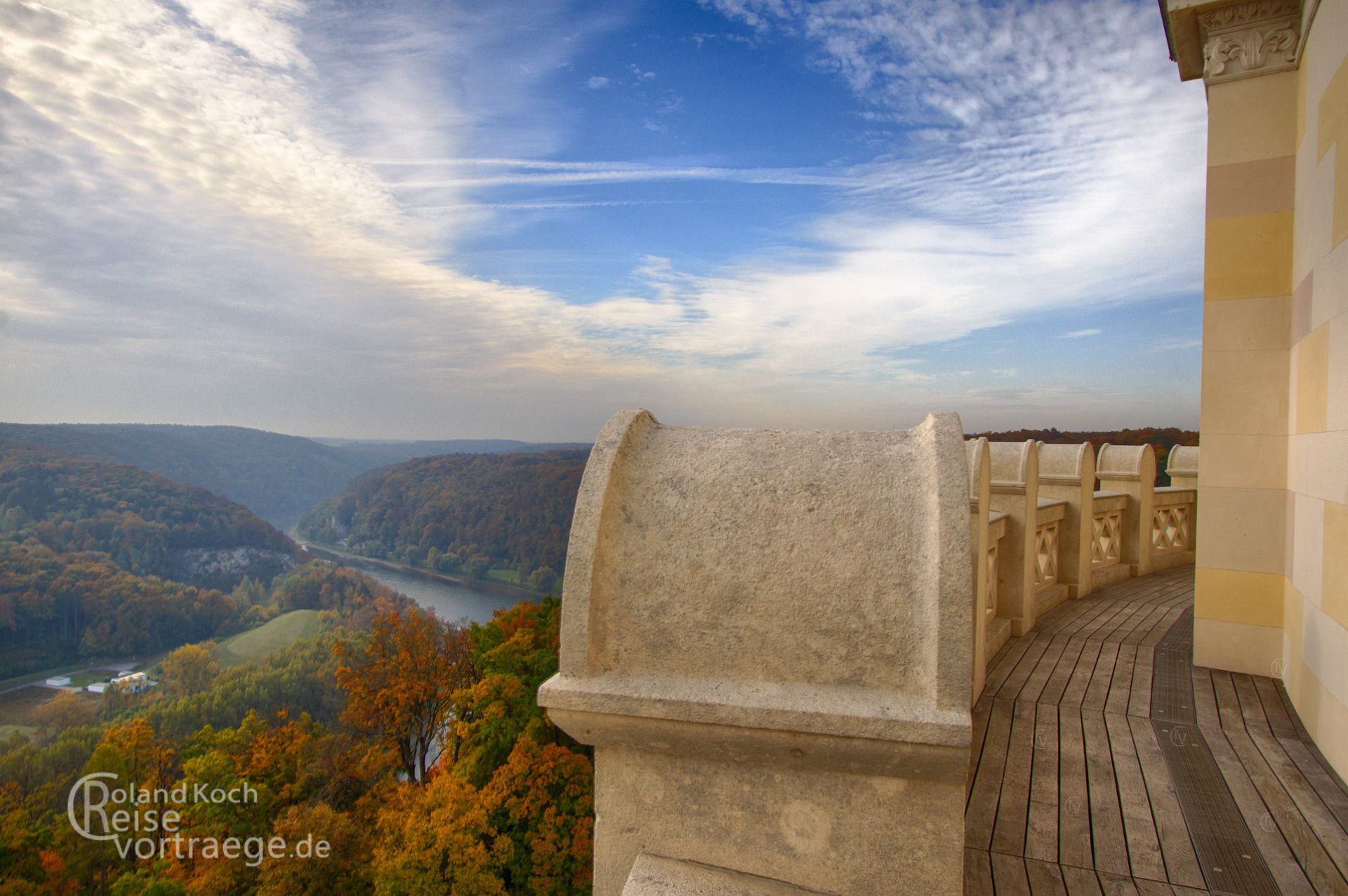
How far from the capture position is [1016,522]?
20.5ft

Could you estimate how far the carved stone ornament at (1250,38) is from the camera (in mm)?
5477

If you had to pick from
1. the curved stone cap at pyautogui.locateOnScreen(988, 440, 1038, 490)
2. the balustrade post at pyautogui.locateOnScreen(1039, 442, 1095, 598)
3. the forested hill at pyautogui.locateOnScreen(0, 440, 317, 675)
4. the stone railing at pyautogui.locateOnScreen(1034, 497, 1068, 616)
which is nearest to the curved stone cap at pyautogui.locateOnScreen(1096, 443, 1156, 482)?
the balustrade post at pyautogui.locateOnScreen(1039, 442, 1095, 598)

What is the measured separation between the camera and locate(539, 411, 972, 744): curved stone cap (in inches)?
74.5

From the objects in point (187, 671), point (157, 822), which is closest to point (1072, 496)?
point (157, 822)

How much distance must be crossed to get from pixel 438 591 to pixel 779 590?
108 ft

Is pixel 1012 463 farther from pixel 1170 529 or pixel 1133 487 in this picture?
pixel 1170 529

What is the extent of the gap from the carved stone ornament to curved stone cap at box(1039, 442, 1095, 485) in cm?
402

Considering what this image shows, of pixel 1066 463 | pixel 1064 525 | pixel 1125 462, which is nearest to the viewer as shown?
pixel 1066 463

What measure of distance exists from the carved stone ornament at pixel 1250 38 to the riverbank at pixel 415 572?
26101 millimetres

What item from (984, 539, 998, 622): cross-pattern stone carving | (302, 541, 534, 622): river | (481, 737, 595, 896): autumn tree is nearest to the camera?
(984, 539, 998, 622): cross-pattern stone carving

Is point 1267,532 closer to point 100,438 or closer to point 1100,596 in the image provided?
point 1100,596

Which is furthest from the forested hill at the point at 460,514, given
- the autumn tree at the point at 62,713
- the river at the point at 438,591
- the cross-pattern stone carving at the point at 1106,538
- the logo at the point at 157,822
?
the cross-pattern stone carving at the point at 1106,538

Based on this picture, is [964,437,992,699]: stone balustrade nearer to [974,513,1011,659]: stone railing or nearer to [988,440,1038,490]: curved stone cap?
[974,513,1011,659]: stone railing

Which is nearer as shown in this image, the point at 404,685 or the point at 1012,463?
the point at 1012,463
